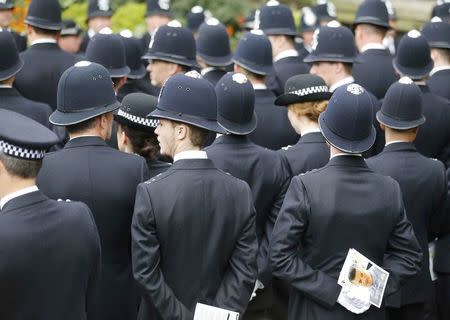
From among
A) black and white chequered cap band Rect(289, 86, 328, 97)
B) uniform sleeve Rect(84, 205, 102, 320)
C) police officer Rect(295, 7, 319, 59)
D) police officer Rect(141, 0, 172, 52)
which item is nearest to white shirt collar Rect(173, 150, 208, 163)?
uniform sleeve Rect(84, 205, 102, 320)

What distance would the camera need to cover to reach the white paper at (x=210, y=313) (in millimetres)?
4496

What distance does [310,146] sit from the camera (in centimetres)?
588

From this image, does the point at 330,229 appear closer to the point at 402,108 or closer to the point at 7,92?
the point at 402,108

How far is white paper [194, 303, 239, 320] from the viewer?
4.50m

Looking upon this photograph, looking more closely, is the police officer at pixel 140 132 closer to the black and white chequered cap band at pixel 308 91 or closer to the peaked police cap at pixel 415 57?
the black and white chequered cap band at pixel 308 91

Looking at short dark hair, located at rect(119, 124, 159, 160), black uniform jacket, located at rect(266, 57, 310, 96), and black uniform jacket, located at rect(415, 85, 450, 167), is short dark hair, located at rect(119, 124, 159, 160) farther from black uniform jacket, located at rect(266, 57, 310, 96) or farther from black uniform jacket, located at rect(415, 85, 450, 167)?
black uniform jacket, located at rect(266, 57, 310, 96)

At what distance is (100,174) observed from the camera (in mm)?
4852

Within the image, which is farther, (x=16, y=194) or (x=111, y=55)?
(x=111, y=55)

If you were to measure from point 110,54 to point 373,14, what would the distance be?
3.27 meters

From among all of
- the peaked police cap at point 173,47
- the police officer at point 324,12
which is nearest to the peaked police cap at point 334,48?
the peaked police cap at point 173,47

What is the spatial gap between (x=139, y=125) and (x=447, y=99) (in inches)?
131

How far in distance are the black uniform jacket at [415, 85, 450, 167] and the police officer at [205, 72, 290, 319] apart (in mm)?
1728

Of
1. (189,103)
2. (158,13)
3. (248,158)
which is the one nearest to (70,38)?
(158,13)

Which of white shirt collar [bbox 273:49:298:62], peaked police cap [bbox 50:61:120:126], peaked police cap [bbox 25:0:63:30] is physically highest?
peaked police cap [bbox 50:61:120:126]
